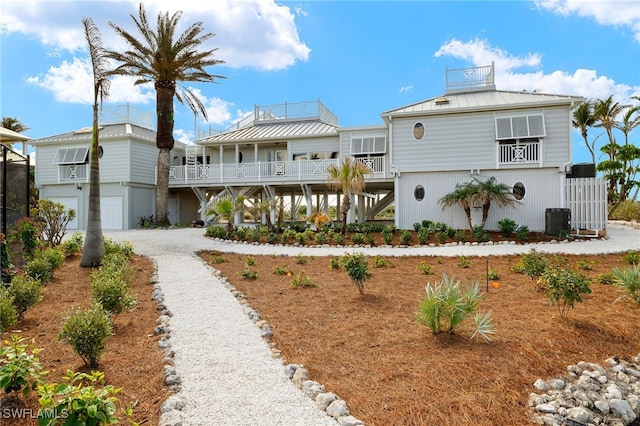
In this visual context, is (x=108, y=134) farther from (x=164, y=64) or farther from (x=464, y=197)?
(x=464, y=197)

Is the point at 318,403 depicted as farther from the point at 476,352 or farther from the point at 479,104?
the point at 479,104

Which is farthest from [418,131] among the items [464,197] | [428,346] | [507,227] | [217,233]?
[428,346]

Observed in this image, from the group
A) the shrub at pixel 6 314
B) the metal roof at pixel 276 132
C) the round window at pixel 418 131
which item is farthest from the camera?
the metal roof at pixel 276 132

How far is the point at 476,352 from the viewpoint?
4.10 metres

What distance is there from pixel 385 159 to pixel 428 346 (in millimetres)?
14177

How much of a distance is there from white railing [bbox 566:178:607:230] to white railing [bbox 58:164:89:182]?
25.2m

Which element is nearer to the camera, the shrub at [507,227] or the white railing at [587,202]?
the shrub at [507,227]

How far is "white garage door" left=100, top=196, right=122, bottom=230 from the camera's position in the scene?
2181 cm

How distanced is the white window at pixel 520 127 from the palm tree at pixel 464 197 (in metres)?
2.53

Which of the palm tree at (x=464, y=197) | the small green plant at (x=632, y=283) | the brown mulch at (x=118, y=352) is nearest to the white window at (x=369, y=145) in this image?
the palm tree at (x=464, y=197)

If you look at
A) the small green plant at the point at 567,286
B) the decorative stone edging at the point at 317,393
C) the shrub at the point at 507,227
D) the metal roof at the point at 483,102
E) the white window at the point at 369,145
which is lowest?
the decorative stone edging at the point at 317,393

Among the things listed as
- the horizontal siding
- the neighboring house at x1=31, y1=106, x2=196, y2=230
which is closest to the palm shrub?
the horizontal siding

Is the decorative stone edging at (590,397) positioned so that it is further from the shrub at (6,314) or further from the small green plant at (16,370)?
the shrub at (6,314)

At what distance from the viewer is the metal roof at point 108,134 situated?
21791 mm
